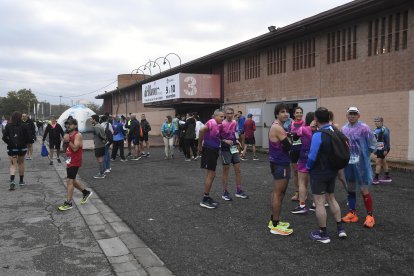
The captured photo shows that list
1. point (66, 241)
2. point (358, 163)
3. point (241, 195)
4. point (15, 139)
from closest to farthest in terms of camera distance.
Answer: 1. point (66, 241)
2. point (358, 163)
3. point (241, 195)
4. point (15, 139)

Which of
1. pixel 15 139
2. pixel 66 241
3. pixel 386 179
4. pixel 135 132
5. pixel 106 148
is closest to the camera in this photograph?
pixel 66 241

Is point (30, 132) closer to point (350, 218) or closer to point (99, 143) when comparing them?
point (99, 143)

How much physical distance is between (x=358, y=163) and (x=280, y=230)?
164 centimetres

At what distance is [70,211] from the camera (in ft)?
22.3

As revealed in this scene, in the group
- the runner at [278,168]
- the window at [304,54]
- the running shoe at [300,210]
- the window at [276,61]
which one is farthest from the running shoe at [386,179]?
the window at [276,61]

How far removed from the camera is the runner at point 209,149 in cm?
688

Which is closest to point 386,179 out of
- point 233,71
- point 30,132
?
point 30,132

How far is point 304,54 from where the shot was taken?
50.3 ft

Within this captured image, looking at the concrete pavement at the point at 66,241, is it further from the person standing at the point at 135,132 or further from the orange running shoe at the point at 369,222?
the person standing at the point at 135,132

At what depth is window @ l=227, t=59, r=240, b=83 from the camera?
20047 millimetres

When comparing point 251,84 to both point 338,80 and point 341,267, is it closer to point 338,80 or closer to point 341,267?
point 338,80

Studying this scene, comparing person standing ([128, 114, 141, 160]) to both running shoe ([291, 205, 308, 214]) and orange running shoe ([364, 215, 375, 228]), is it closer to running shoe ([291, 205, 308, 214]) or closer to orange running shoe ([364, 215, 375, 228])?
running shoe ([291, 205, 308, 214])

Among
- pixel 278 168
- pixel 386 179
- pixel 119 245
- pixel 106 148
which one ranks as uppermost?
pixel 278 168

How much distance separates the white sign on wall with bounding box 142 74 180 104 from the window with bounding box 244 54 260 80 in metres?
3.66
